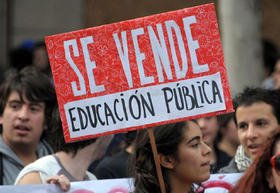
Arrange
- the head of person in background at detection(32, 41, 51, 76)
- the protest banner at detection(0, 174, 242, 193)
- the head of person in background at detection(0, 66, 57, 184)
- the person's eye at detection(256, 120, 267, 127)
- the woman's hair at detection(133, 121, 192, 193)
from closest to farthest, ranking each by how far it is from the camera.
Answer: the woman's hair at detection(133, 121, 192, 193)
the protest banner at detection(0, 174, 242, 193)
the person's eye at detection(256, 120, 267, 127)
the head of person in background at detection(0, 66, 57, 184)
the head of person in background at detection(32, 41, 51, 76)

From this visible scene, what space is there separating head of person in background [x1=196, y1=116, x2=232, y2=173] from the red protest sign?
147 centimetres

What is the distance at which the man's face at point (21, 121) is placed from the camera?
521cm

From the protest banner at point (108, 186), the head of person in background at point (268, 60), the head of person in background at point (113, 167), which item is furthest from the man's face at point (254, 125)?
the head of person in background at point (268, 60)

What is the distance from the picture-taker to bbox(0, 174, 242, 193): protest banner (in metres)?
4.21

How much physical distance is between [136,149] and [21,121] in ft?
4.03

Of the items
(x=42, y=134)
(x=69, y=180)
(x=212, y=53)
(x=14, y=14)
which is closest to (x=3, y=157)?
(x=42, y=134)

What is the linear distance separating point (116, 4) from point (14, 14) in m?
1.56

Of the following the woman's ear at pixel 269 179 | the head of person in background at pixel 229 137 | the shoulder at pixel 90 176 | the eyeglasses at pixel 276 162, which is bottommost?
the head of person in background at pixel 229 137

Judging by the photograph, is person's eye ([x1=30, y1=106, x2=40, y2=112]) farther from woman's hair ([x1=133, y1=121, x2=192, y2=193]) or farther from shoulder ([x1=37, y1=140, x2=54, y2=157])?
woman's hair ([x1=133, y1=121, x2=192, y2=193])

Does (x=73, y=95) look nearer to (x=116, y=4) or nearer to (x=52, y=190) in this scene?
(x=52, y=190)

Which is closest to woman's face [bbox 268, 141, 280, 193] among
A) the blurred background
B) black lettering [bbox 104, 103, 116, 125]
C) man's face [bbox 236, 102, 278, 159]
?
black lettering [bbox 104, 103, 116, 125]

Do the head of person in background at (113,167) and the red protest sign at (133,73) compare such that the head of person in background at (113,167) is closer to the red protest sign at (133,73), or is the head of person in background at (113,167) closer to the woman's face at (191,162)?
the woman's face at (191,162)

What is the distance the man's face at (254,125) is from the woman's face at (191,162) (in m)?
0.87

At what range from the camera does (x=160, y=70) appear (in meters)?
4.02
